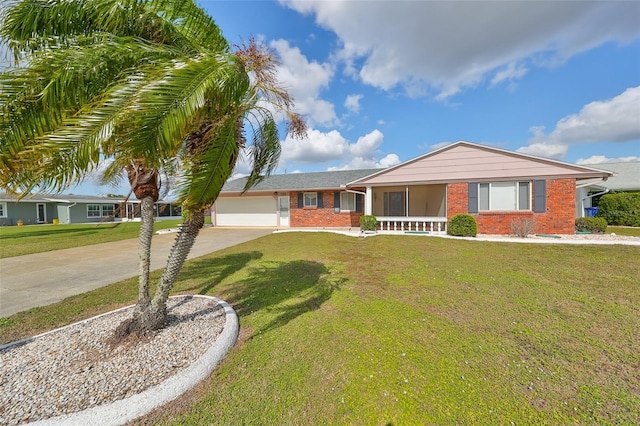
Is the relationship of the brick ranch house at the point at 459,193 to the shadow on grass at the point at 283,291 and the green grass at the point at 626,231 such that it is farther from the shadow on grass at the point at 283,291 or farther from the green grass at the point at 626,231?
the shadow on grass at the point at 283,291

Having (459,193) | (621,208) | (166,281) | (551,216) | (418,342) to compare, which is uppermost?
(459,193)

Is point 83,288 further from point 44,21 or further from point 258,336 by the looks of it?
point 44,21

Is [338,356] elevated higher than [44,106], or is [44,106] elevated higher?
[44,106]

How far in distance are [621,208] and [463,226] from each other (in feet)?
41.1

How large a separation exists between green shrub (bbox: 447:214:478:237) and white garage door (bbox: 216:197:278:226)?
1168cm

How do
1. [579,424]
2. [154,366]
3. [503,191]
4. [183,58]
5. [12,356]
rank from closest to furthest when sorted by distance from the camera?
[579,424]
[183,58]
[154,366]
[12,356]
[503,191]

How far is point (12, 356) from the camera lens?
322cm

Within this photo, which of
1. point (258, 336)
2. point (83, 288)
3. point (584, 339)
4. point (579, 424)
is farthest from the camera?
A: point (83, 288)

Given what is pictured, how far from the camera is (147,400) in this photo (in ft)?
8.04

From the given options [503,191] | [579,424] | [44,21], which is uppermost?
[44,21]

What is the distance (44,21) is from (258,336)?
14.4 ft

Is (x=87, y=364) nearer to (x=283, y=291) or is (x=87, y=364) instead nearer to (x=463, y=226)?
(x=283, y=291)

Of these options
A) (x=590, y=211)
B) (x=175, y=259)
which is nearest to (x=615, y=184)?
(x=590, y=211)

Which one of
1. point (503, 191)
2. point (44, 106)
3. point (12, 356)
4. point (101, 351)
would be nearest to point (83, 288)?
point (12, 356)
